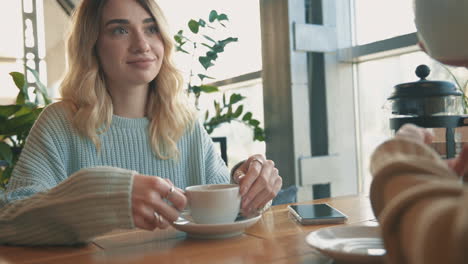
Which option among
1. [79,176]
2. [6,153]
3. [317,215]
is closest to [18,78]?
[6,153]

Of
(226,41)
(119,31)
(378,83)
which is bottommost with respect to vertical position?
(378,83)

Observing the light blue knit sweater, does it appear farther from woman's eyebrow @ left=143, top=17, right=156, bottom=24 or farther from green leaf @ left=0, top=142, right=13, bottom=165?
green leaf @ left=0, top=142, right=13, bottom=165

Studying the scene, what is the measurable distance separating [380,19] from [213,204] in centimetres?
160

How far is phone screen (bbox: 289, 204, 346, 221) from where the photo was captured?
2.76 feet

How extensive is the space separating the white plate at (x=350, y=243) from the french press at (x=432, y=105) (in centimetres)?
28

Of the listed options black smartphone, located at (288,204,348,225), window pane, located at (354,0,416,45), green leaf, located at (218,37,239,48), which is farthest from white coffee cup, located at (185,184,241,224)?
green leaf, located at (218,37,239,48)

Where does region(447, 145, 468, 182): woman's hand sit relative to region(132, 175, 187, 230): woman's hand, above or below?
above

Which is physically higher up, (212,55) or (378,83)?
(212,55)

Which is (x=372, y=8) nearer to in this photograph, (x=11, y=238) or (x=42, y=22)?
(x=11, y=238)

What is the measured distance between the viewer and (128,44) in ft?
4.27

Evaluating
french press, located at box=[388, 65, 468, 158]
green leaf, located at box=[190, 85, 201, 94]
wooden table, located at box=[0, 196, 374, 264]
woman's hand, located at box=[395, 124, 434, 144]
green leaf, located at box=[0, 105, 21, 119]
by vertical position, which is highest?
green leaf, located at box=[190, 85, 201, 94]

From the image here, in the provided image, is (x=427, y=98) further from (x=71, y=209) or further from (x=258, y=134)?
(x=258, y=134)

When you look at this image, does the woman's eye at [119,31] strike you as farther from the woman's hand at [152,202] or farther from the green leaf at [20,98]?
the green leaf at [20,98]

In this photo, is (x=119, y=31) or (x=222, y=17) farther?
(x=222, y=17)
